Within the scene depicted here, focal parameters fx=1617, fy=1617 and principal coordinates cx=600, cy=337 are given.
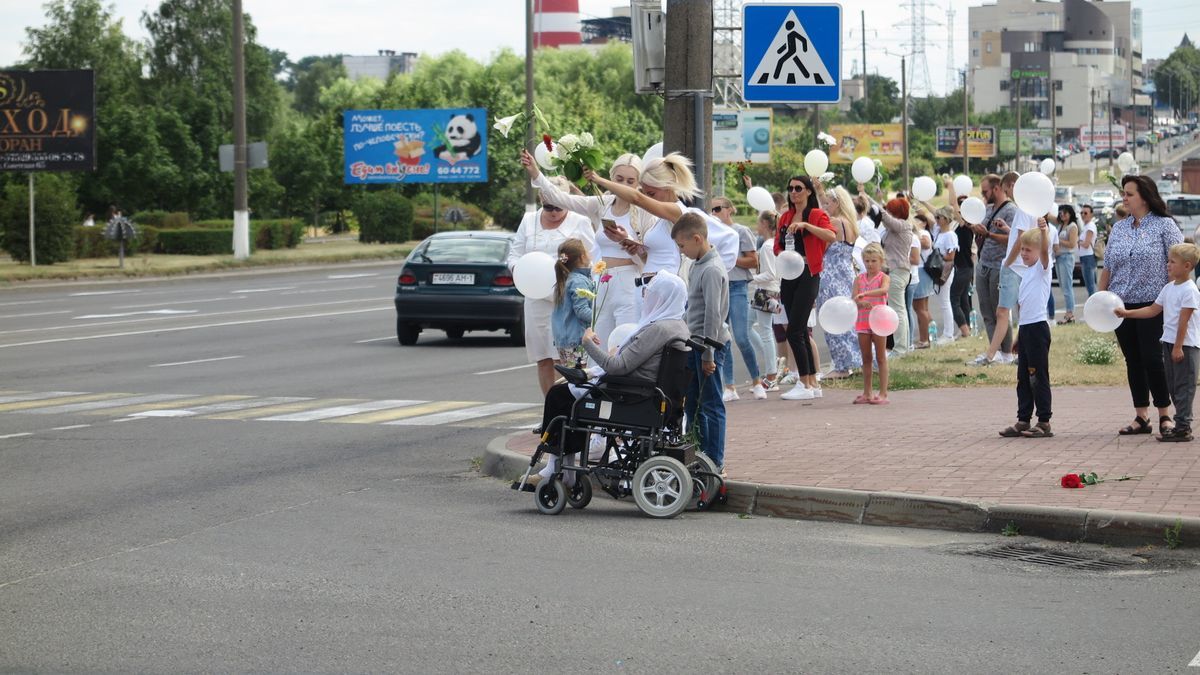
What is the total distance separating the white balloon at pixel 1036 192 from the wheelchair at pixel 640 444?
4.13 metres

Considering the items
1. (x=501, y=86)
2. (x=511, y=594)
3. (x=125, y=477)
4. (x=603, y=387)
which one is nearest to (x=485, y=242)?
(x=125, y=477)

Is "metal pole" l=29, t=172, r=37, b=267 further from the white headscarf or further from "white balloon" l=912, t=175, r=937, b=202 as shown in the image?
the white headscarf

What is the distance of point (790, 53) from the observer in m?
12.2

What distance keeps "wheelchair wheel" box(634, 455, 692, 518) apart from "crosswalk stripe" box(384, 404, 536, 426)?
482cm

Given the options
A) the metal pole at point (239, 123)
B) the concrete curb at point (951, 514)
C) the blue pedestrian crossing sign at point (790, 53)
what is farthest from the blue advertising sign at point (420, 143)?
the concrete curb at point (951, 514)

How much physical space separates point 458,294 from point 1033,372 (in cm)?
1130

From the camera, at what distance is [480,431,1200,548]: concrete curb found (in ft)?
25.9

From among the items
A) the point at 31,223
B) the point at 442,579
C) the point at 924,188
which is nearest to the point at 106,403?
the point at 442,579

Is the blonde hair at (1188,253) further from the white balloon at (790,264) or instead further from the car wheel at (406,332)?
the car wheel at (406,332)

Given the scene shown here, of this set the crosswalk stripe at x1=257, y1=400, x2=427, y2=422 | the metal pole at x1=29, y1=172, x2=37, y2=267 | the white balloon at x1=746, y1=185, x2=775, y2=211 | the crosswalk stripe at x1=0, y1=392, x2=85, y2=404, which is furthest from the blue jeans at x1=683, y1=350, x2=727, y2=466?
the metal pole at x1=29, y1=172, x2=37, y2=267

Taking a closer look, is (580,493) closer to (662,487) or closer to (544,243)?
(662,487)

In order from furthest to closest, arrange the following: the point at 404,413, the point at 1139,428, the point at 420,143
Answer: the point at 420,143, the point at 404,413, the point at 1139,428

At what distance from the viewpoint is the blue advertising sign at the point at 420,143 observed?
62.1 metres

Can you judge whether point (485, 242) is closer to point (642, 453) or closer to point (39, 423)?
point (39, 423)
